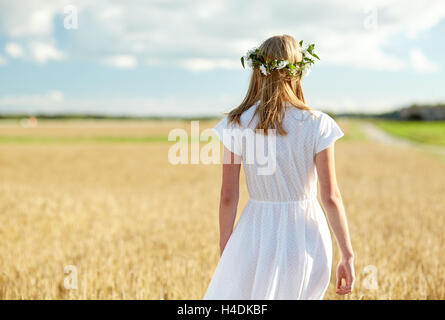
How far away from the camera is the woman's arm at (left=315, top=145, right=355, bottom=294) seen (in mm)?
2211

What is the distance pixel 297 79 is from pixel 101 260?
12.6 feet

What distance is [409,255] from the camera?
5.68 metres

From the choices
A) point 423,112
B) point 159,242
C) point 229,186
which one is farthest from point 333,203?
point 423,112

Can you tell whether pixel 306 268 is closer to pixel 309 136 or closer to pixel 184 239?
pixel 309 136

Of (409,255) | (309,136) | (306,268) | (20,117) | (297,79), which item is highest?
(20,117)

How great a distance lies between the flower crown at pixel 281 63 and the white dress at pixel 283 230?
211 millimetres

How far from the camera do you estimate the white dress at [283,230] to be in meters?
2.25

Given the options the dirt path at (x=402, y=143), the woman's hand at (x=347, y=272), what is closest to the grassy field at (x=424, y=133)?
the dirt path at (x=402, y=143)

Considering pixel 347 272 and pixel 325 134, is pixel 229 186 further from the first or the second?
pixel 347 272

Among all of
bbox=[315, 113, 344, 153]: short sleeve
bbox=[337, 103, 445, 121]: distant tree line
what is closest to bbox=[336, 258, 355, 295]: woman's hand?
bbox=[315, 113, 344, 153]: short sleeve

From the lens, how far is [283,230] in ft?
7.61

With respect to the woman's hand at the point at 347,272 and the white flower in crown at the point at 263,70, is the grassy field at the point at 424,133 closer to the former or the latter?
the woman's hand at the point at 347,272

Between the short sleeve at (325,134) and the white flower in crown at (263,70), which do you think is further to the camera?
the white flower in crown at (263,70)
